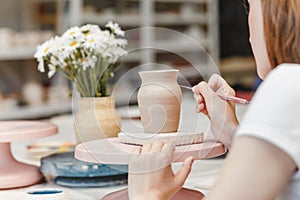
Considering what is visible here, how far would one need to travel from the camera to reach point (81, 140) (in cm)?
153

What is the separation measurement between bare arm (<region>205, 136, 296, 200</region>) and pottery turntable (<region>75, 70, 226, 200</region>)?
422mm

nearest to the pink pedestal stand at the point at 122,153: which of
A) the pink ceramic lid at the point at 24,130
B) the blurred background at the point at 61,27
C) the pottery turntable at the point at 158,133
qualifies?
the pottery turntable at the point at 158,133

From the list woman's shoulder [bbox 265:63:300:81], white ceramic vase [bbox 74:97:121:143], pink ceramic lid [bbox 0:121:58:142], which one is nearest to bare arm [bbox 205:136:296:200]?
woman's shoulder [bbox 265:63:300:81]

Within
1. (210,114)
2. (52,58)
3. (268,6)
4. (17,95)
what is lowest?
(17,95)

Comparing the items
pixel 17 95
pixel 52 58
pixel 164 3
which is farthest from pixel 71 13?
pixel 52 58

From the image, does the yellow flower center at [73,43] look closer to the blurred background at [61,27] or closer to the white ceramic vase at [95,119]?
the white ceramic vase at [95,119]

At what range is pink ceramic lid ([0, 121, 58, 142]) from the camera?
1.47 m

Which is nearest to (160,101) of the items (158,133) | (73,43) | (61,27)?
(158,133)

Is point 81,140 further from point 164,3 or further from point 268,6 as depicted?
point 164,3

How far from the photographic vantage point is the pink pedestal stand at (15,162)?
1.48 meters

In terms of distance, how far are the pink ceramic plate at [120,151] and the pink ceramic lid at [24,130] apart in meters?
0.22

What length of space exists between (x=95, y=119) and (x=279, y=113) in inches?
32.0

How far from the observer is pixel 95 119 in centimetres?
154

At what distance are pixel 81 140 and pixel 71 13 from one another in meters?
2.70
